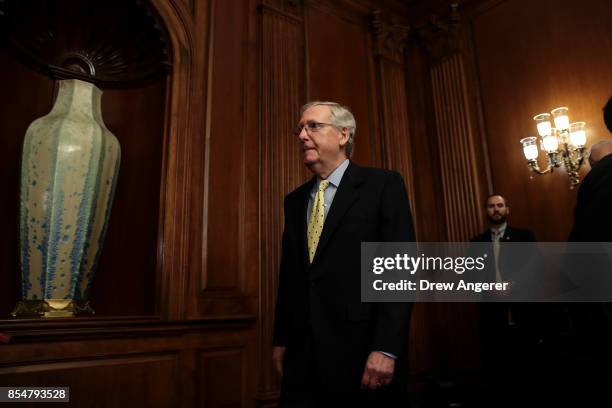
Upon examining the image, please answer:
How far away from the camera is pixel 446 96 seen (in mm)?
4105

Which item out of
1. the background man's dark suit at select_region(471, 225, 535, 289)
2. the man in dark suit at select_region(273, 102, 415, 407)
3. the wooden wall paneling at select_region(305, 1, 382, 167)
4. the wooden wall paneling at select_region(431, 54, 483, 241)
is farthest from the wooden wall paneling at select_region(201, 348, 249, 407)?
the wooden wall paneling at select_region(431, 54, 483, 241)

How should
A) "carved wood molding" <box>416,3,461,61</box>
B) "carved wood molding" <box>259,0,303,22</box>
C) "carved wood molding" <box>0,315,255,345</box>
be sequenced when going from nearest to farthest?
"carved wood molding" <box>0,315,255,345</box> → "carved wood molding" <box>259,0,303,22</box> → "carved wood molding" <box>416,3,461,61</box>

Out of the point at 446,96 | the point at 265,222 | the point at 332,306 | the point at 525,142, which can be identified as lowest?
the point at 332,306

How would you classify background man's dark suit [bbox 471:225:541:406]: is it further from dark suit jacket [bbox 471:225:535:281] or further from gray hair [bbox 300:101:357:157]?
gray hair [bbox 300:101:357:157]

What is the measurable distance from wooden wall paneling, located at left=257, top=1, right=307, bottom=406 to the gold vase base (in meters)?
1.07

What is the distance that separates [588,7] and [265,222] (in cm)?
309

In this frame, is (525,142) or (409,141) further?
(409,141)

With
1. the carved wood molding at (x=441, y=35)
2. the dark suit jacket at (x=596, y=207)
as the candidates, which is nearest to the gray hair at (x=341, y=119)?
the dark suit jacket at (x=596, y=207)

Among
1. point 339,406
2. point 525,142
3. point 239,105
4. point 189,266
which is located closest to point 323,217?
point 339,406

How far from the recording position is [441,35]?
4207 mm

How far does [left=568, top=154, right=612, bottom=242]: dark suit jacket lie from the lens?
135 centimetres

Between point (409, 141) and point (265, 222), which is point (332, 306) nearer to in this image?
point (265, 222)

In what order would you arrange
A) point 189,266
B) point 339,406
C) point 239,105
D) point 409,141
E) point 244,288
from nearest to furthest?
point 339,406 → point 189,266 → point 244,288 → point 239,105 → point 409,141

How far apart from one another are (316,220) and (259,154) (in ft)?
4.93
